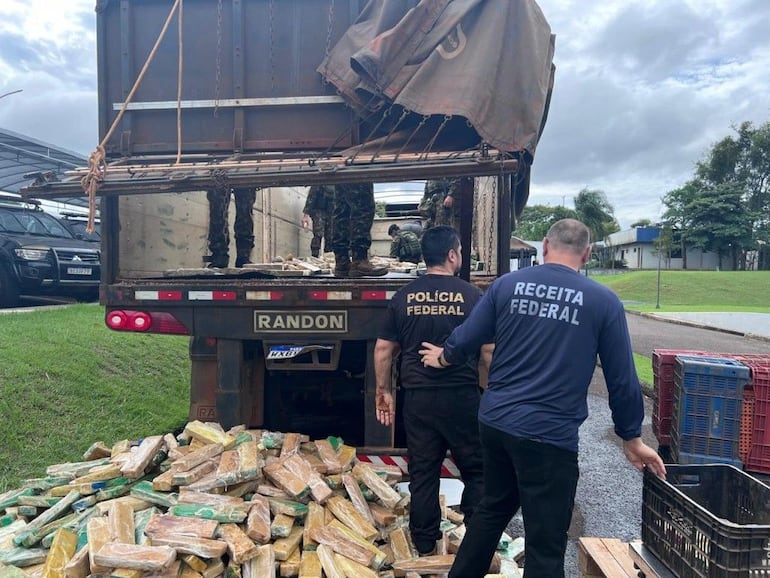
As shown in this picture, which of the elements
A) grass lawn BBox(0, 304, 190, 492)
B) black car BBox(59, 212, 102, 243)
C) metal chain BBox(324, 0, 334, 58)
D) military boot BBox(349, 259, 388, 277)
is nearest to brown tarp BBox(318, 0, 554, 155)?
metal chain BBox(324, 0, 334, 58)

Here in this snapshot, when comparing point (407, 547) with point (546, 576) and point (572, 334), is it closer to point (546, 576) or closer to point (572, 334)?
point (546, 576)

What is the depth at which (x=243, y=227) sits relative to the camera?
17.6 feet

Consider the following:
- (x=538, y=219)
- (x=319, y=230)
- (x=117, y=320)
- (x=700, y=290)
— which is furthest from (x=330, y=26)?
(x=538, y=219)

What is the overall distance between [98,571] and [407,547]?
1.43 meters

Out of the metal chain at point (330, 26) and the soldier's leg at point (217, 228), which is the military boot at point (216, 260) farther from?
the metal chain at point (330, 26)

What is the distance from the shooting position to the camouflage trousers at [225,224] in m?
4.90

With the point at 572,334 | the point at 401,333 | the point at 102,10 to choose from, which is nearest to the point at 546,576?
the point at 572,334

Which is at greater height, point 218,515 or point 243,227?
point 243,227

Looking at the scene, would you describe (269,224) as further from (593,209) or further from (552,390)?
(593,209)

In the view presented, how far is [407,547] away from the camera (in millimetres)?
2850

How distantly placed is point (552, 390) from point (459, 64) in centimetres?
201

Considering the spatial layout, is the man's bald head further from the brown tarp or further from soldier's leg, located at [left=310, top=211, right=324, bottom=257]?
soldier's leg, located at [left=310, top=211, right=324, bottom=257]

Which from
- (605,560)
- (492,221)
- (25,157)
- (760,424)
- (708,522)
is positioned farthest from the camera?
(25,157)

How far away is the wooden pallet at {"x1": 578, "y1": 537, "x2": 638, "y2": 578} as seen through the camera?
251cm
